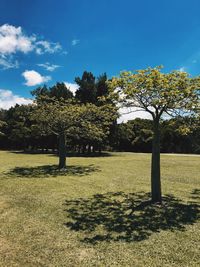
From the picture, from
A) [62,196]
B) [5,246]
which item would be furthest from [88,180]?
[5,246]

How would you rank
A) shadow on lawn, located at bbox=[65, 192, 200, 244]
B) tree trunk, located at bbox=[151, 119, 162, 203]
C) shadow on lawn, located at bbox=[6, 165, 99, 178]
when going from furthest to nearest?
shadow on lawn, located at bbox=[6, 165, 99, 178]
tree trunk, located at bbox=[151, 119, 162, 203]
shadow on lawn, located at bbox=[65, 192, 200, 244]

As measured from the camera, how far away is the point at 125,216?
25.3 ft

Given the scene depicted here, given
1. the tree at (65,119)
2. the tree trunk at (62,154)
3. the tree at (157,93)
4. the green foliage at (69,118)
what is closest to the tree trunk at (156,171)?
the tree at (157,93)

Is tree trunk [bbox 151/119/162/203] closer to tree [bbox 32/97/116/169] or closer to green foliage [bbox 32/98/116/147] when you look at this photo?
green foliage [bbox 32/98/116/147]

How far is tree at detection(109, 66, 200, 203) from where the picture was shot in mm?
8075

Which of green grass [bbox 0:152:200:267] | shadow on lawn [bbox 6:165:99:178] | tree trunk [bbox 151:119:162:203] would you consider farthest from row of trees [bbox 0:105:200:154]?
tree trunk [bbox 151:119:162:203]

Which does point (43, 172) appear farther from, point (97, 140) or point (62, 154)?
point (97, 140)

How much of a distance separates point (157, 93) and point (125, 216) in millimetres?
4227

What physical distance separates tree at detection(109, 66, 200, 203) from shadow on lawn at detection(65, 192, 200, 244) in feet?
2.81

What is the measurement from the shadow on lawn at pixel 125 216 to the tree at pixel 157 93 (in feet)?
2.81

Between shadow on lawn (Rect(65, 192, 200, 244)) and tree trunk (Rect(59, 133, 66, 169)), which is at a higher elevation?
tree trunk (Rect(59, 133, 66, 169))

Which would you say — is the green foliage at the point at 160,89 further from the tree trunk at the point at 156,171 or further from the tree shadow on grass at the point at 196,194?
the tree shadow on grass at the point at 196,194

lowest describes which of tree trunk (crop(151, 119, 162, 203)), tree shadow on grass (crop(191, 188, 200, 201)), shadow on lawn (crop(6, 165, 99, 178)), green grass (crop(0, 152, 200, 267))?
green grass (crop(0, 152, 200, 267))

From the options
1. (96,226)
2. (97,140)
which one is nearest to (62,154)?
(96,226)
